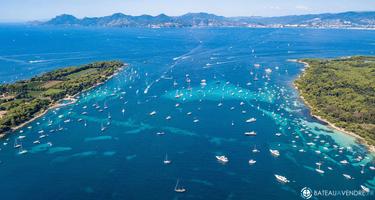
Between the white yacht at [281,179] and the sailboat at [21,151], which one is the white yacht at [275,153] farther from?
the sailboat at [21,151]

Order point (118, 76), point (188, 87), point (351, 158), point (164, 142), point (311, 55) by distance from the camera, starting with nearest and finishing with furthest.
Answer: point (351, 158) < point (164, 142) < point (188, 87) < point (118, 76) < point (311, 55)

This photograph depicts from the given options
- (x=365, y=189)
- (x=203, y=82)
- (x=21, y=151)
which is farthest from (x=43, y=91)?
(x=365, y=189)

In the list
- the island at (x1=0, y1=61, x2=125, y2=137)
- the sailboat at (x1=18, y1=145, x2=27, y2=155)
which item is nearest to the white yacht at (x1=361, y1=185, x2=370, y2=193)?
the sailboat at (x1=18, y1=145, x2=27, y2=155)

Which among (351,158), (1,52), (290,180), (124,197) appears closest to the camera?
(124,197)

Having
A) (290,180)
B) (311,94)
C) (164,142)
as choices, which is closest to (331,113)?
(311,94)

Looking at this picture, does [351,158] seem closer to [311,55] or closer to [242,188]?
[242,188]

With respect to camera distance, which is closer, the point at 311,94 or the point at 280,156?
the point at 280,156
